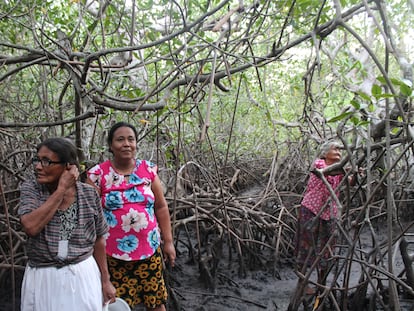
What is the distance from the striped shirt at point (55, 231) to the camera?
151cm

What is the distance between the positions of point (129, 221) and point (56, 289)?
1.90 feet

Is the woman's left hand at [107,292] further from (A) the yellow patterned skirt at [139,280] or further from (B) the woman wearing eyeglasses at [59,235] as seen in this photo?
(A) the yellow patterned skirt at [139,280]

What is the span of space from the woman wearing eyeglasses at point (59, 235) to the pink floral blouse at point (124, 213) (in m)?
0.36

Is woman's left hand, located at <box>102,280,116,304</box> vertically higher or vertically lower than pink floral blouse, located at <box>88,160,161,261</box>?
lower

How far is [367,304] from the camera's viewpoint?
297cm

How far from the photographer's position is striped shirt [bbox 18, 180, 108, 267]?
1.51 meters

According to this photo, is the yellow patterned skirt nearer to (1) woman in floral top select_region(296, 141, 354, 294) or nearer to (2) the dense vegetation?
(2) the dense vegetation

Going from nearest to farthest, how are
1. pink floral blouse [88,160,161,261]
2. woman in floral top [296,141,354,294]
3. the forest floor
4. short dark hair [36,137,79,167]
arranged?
short dark hair [36,137,79,167] < pink floral blouse [88,160,161,261] < woman in floral top [296,141,354,294] < the forest floor

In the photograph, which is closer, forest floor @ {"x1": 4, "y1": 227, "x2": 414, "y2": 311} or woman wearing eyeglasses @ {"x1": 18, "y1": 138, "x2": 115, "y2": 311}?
woman wearing eyeglasses @ {"x1": 18, "y1": 138, "x2": 115, "y2": 311}

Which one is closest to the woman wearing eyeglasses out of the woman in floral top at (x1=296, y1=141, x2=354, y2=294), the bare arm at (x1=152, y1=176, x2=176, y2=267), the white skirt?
the white skirt

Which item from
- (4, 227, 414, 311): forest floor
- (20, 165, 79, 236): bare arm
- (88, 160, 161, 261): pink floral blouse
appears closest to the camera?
→ (20, 165, 79, 236): bare arm

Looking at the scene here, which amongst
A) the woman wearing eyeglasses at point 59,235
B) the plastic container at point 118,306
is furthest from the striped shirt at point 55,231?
the plastic container at point 118,306

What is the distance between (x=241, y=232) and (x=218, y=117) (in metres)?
3.56

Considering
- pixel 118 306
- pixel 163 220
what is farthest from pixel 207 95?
pixel 118 306
